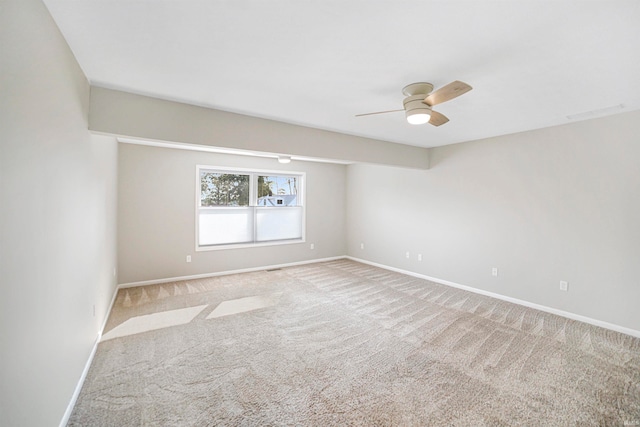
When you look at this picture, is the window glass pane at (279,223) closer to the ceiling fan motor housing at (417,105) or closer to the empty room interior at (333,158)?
the empty room interior at (333,158)

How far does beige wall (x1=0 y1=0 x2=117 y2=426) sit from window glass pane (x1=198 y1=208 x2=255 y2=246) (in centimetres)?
300

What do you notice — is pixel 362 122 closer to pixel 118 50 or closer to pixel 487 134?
pixel 487 134

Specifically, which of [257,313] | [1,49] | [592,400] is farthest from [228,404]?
[592,400]

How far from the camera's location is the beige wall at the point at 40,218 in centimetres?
111

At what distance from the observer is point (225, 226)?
5570mm

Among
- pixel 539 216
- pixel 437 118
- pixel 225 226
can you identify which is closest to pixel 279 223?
pixel 225 226

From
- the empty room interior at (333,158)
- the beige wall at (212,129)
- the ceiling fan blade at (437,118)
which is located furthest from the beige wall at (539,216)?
the ceiling fan blade at (437,118)

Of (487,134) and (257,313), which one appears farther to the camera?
(487,134)

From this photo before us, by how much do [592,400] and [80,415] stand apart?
12.0 feet

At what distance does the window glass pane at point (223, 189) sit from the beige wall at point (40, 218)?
2997 millimetres

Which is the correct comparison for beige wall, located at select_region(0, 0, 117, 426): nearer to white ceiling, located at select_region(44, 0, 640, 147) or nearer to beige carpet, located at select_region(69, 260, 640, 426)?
white ceiling, located at select_region(44, 0, 640, 147)

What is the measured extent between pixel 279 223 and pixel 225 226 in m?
1.19

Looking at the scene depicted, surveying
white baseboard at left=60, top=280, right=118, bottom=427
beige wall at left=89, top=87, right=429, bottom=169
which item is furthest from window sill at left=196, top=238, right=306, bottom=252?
beige wall at left=89, top=87, right=429, bottom=169

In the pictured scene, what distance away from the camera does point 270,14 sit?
1.51 meters
